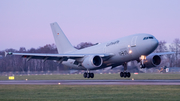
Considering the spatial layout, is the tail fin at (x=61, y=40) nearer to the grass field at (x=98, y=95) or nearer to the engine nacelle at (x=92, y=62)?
the engine nacelle at (x=92, y=62)

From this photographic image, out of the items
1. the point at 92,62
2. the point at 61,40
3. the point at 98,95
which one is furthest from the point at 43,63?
the point at 98,95

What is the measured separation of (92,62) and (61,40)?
13.6 m

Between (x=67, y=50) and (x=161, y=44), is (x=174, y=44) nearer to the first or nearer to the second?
(x=161, y=44)

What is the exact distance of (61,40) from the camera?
4950 cm

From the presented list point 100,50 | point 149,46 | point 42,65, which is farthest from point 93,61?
point 42,65

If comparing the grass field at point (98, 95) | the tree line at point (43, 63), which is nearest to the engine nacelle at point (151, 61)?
the grass field at point (98, 95)

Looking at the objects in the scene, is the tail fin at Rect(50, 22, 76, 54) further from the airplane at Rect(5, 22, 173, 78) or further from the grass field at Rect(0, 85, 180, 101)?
the grass field at Rect(0, 85, 180, 101)

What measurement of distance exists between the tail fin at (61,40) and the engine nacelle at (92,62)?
32.6 ft

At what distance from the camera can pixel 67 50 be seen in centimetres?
4884

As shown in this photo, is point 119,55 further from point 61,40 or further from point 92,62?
point 61,40

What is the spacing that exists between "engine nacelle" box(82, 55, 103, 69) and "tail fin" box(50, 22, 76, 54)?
9.94 meters

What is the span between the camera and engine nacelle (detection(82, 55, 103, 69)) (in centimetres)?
3755

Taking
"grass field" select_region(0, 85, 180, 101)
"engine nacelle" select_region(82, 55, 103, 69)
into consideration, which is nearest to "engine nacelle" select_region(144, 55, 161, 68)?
"engine nacelle" select_region(82, 55, 103, 69)

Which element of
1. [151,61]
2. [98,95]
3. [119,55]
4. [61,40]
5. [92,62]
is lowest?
[98,95]
